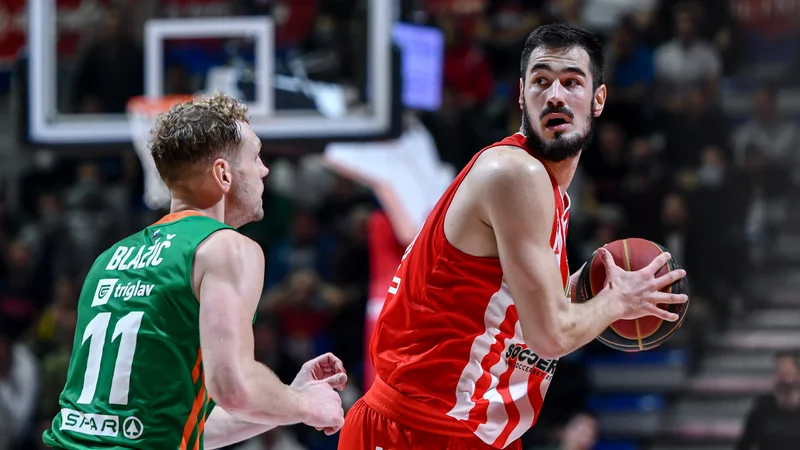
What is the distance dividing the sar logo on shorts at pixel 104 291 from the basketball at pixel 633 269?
1622mm

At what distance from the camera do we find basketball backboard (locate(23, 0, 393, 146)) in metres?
8.59

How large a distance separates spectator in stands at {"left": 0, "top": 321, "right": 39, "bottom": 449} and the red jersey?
820cm

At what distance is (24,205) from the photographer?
1312 centimetres

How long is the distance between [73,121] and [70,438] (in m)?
6.10

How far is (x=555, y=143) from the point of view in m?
3.79

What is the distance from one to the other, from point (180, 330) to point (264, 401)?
331mm

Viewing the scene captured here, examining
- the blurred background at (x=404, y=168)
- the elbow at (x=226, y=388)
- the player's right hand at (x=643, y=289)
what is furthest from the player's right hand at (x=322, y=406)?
the blurred background at (x=404, y=168)

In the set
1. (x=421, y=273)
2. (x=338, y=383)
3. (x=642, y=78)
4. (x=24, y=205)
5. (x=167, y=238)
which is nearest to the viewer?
(x=167, y=238)

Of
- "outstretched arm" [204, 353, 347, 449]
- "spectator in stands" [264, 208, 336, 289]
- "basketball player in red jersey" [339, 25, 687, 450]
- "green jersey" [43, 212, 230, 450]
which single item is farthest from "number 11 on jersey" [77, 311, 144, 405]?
"spectator in stands" [264, 208, 336, 289]

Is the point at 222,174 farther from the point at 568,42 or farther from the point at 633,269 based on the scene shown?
the point at 633,269

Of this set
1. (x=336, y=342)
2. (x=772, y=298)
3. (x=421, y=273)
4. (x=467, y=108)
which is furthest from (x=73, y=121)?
(x=772, y=298)

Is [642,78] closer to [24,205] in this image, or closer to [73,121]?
[73,121]

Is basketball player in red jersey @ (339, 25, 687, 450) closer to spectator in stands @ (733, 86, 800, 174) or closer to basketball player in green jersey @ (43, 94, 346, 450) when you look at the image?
basketball player in green jersey @ (43, 94, 346, 450)

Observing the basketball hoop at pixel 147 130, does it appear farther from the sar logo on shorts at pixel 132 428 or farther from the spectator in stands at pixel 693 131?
the sar logo on shorts at pixel 132 428
